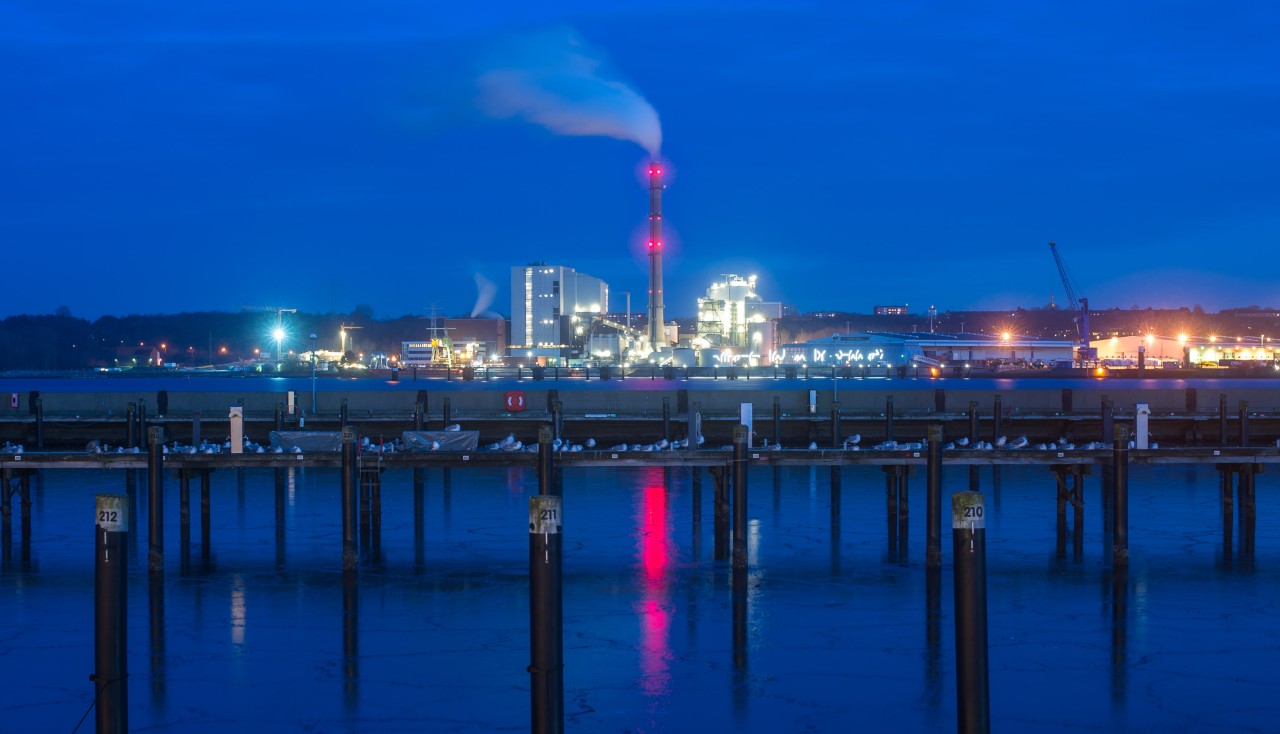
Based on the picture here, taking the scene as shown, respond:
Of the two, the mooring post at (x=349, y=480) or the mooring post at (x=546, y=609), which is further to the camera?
the mooring post at (x=349, y=480)

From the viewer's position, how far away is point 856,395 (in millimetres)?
52844

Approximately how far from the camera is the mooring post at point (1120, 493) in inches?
877

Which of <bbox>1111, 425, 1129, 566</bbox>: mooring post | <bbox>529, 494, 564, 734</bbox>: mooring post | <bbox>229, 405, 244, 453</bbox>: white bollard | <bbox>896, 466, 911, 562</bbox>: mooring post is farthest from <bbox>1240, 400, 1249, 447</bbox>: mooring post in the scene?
<bbox>529, 494, 564, 734</bbox>: mooring post

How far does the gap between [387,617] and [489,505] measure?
1474cm

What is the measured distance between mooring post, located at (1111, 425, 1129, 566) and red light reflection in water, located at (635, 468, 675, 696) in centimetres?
814

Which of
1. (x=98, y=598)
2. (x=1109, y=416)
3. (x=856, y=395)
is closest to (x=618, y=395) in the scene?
(x=856, y=395)

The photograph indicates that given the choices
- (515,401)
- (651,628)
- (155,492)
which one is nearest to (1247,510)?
(651,628)

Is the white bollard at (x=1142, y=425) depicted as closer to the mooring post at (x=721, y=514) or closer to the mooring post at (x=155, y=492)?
the mooring post at (x=721, y=514)

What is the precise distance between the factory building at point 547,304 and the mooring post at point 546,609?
5809 inches

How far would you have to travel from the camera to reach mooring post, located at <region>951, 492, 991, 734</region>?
1048 centimetres

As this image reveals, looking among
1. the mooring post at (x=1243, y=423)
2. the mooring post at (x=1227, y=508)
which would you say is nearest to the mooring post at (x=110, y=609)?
the mooring post at (x=1227, y=508)

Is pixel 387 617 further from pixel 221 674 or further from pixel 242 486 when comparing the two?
pixel 242 486

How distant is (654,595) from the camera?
72.7 feet

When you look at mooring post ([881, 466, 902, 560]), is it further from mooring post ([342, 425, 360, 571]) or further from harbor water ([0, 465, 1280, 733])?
mooring post ([342, 425, 360, 571])
